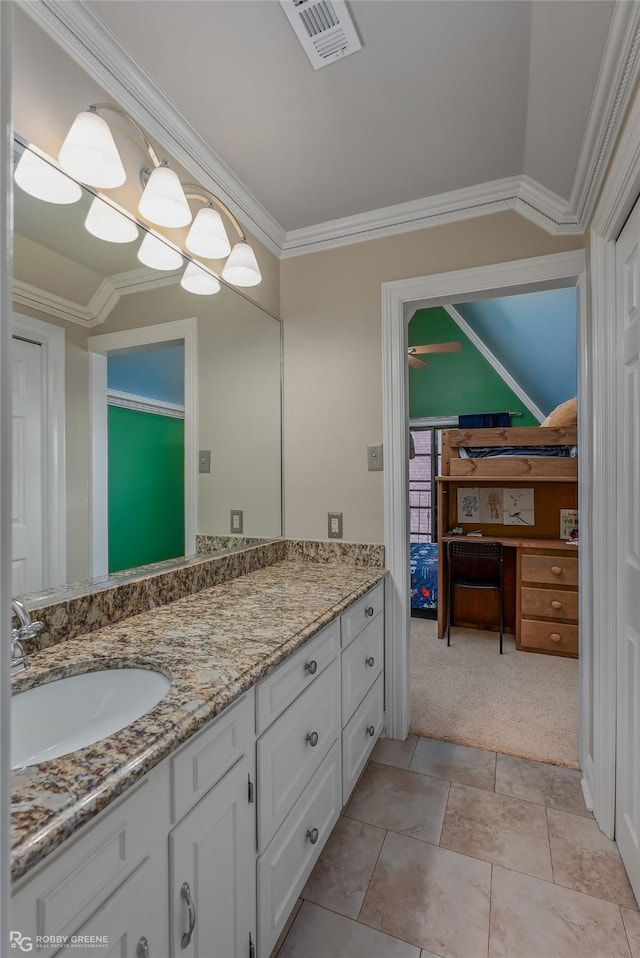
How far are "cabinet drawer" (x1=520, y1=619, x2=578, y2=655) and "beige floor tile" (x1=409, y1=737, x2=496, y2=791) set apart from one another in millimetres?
1494

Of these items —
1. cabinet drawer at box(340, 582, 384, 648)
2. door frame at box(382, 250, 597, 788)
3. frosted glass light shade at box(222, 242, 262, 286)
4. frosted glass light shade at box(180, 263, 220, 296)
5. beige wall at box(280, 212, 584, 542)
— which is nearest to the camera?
cabinet drawer at box(340, 582, 384, 648)

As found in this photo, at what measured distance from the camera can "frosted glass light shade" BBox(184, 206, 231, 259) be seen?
65.3 inches

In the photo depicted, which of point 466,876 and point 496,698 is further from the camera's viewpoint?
point 496,698

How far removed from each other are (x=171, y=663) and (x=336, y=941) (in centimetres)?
94

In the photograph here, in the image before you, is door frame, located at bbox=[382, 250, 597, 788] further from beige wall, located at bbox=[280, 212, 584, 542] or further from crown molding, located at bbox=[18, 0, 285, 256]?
crown molding, located at bbox=[18, 0, 285, 256]

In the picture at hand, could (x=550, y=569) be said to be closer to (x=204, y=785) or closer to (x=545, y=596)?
(x=545, y=596)

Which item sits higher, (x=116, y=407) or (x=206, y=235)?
(x=206, y=235)

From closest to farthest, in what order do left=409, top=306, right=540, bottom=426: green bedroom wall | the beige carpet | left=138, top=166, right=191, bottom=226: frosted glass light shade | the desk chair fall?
left=138, top=166, right=191, bottom=226: frosted glass light shade < the beige carpet < the desk chair < left=409, top=306, right=540, bottom=426: green bedroom wall

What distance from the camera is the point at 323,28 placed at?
125 centimetres

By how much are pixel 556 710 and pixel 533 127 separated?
2.67 metres

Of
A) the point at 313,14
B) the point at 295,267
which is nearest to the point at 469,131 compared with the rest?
the point at 313,14

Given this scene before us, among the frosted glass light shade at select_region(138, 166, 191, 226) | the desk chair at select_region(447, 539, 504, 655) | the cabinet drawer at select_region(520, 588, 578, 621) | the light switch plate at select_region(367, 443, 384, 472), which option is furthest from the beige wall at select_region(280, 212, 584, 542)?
the cabinet drawer at select_region(520, 588, 578, 621)

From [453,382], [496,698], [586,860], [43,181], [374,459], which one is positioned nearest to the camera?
[43,181]
